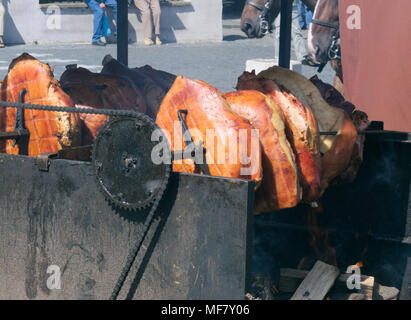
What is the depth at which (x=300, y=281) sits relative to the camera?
3.99 m

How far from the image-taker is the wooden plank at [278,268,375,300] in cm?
395

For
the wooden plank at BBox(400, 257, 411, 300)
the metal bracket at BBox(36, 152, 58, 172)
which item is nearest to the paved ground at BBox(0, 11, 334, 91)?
the wooden plank at BBox(400, 257, 411, 300)

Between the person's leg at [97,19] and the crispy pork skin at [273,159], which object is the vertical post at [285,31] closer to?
the crispy pork skin at [273,159]

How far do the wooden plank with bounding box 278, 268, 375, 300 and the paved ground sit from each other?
9037 mm

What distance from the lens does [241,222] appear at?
9.12 ft

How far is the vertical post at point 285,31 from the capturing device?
4965 mm

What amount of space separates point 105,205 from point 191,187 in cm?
50

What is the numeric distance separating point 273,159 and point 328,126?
708mm

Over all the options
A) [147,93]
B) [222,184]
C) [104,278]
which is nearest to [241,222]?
[222,184]

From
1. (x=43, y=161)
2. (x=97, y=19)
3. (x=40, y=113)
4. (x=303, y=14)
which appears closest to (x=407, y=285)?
(x=43, y=161)

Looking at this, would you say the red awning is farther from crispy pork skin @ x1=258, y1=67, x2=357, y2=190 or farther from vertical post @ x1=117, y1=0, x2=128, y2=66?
vertical post @ x1=117, y1=0, x2=128, y2=66

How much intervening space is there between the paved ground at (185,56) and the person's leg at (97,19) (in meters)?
0.39

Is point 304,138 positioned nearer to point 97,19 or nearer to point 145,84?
point 145,84
